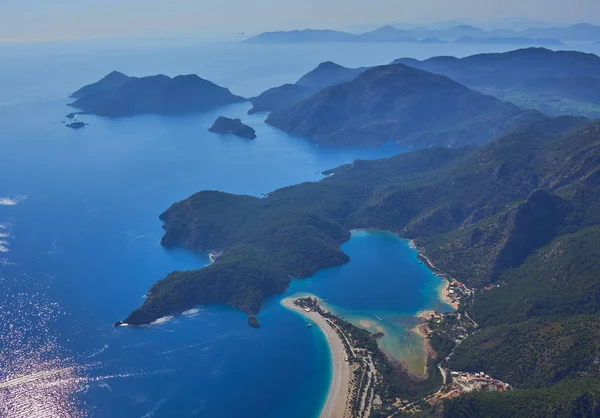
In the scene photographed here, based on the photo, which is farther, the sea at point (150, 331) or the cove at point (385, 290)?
the cove at point (385, 290)

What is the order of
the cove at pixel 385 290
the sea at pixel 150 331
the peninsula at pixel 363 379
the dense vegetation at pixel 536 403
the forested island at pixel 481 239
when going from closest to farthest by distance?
1. the dense vegetation at pixel 536 403
2. the peninsula at pixel 363 379
3. the sea at pixel 150 331
4. the forested island at pixel 481 239
5. the cove at pixel 385 290

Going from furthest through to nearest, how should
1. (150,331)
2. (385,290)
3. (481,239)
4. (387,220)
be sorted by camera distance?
(387,220) → (481,239) → (385,290) → (150,331)

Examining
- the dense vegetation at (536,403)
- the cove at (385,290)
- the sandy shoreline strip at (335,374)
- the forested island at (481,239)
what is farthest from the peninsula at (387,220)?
the dense vegetation at (536,403)

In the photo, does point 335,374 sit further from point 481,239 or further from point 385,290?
point 481,239

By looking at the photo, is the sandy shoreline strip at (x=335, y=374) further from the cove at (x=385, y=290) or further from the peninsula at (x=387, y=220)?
the peninsula at (x=387, y=220)

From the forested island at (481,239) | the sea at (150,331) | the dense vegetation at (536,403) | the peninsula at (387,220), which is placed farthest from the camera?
the peninsula at (387,220)

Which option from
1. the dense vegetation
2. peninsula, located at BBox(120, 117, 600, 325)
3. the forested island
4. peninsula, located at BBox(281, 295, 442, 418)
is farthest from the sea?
the dense vegetation

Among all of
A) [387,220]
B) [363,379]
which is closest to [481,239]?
[387,220]

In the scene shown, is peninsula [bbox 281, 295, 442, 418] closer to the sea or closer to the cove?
the sea

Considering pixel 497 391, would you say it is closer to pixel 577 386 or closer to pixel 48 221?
pixel 577 386
